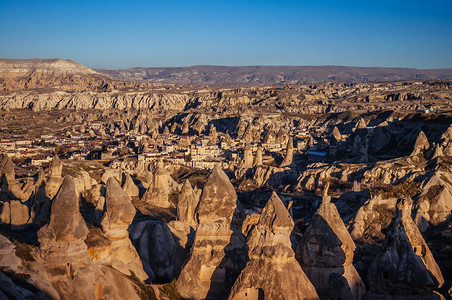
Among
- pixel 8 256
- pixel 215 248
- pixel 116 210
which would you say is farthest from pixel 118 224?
pixel 8 256

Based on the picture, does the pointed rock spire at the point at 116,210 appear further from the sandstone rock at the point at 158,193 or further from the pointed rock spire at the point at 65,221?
the sandstone rock at the point at 158,193

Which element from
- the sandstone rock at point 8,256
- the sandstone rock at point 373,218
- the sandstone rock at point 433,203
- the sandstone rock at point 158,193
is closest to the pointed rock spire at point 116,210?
the sandstone rock at point 8,256

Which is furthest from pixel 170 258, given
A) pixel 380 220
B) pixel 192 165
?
pixel 192 165

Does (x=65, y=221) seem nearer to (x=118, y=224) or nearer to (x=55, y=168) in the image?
(x=118, y=224)

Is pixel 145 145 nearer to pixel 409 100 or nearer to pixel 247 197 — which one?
pixel 247 197

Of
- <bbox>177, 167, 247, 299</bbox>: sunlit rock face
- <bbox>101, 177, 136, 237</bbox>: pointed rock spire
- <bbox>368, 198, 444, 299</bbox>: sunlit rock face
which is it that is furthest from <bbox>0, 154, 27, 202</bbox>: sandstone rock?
<bbox>368, 198, 444, 299</bbox>: sunlit rock face

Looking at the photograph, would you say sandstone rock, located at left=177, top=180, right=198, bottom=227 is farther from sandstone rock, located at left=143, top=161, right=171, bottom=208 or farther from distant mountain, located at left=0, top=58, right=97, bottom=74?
distant mountain, located at left=0, top=58, right=97, bottom=74
